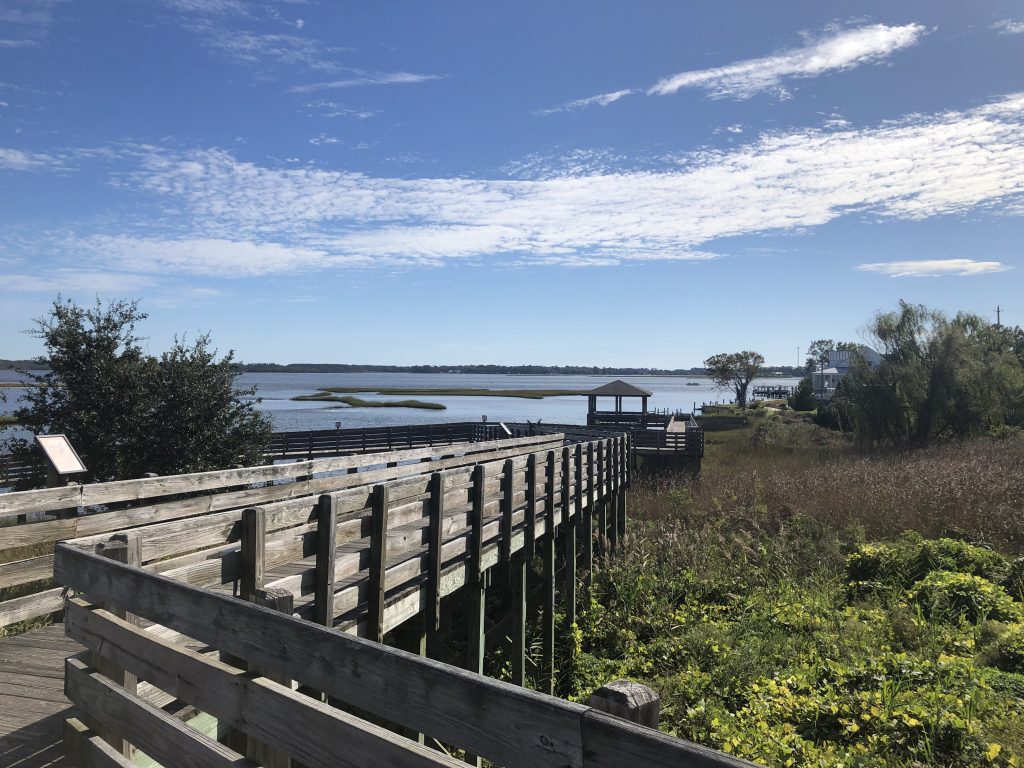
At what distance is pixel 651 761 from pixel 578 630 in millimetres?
10655

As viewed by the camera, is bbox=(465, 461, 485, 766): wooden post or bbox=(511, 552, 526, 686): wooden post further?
bbox=(511, 552, 526, 686): wooden post

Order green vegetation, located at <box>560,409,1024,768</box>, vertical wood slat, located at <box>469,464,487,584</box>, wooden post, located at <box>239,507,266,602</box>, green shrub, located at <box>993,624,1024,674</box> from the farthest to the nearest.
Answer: green shrub, located at <box>993,624,1024,674</box> < vertical wood slat, located at <box>469,464,487,584</box> < green vegetation, located at <box>560,409,1024,768</box> < wooden post, located at <box>239,507,266,602</box>

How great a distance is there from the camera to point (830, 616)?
419 inches

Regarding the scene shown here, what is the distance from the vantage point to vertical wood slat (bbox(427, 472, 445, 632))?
261 inches

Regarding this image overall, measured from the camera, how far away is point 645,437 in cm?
3166

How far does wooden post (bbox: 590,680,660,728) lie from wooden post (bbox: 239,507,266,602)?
2.89m

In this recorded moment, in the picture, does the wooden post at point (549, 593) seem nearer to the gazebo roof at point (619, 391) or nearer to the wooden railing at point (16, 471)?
Answer: the wooden railing at point (16, 471)

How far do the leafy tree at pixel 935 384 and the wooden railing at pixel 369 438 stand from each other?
744 inches

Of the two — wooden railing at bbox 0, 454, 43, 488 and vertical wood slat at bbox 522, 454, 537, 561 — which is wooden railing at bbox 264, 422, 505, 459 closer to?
wooden railing at bbox 0, 454, 43, 488

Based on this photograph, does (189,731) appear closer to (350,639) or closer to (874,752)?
(350,639)

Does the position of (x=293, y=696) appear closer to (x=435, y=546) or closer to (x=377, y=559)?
(x=377, y=559)

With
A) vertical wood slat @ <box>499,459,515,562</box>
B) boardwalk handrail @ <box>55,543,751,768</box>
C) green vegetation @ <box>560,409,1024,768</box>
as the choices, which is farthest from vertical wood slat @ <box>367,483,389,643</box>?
green vegetation @ <box>560,409,1024,768</box>

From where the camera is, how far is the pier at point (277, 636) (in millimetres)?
2049

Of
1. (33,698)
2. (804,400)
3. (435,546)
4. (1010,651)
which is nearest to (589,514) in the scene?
(1010,651)
